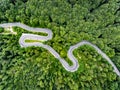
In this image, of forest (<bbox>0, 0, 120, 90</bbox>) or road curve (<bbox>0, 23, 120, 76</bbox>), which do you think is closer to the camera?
forest (<bbox>0, 0, 120, 90</bbox>)

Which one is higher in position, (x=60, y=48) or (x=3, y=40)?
(x=3, y=40)

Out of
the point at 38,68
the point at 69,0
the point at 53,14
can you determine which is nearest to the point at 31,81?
the point at 38,68

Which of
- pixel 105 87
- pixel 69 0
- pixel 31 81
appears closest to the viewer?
pixel 31 81

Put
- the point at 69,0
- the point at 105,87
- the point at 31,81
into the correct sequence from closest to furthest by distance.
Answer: the point at 31,81 → the point at 105,87 → the point at 69,0

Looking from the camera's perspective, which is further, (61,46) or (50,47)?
(61,46)

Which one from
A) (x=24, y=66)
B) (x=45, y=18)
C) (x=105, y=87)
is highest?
(x=45, y=18)

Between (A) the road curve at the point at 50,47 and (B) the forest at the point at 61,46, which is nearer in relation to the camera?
(B) the forest at the point at 61,46

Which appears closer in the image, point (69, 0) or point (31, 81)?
point (31, 81)

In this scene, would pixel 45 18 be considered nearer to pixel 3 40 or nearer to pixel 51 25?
pixel 51 25
